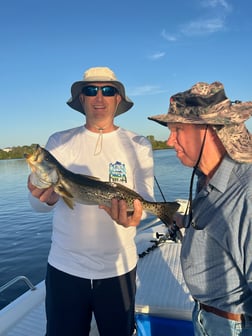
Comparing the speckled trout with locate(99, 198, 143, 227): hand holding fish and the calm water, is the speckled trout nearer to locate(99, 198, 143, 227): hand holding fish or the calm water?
locate(99, 198, 143, 227): hand holding fish

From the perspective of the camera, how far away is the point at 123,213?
303 centimetres

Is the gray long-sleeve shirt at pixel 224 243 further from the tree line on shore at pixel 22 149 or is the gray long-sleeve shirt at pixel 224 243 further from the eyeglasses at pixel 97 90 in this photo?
the eyeglasses at pixel 97 90

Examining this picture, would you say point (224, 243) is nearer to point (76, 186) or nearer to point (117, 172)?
point (117, 172)

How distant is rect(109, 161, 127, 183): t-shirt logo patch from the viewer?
3319 mm

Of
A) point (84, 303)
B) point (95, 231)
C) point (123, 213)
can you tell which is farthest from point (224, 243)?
point (84, 303)

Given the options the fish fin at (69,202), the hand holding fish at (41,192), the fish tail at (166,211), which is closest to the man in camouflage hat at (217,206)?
the fish tail at (166,211)

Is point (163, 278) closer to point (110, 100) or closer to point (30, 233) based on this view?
point (110, 100)

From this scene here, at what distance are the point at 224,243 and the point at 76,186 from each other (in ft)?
5.53

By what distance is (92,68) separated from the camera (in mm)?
3561

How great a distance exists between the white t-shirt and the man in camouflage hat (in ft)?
3.29

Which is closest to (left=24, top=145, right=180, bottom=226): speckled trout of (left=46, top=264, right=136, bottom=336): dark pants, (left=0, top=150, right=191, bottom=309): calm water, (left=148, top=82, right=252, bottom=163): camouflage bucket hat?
(left=46, top=264, right=136, bottom=336): dark pants

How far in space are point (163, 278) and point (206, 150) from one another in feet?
11.0

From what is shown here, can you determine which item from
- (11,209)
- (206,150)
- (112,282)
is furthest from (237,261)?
(11,209)

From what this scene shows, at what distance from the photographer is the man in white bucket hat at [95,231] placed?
10.2 feet
